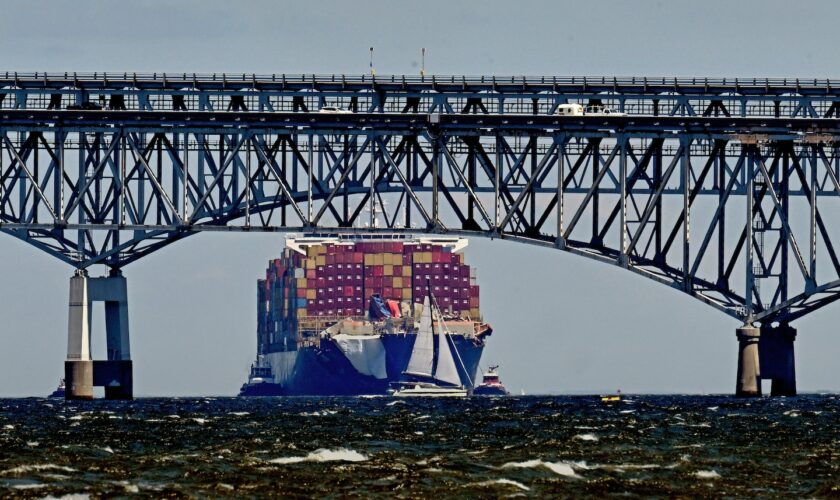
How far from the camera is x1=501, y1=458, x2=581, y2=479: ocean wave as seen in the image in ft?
192

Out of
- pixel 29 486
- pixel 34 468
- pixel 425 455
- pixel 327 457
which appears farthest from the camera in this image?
pixel 425 455

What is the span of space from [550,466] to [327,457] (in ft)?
23.3

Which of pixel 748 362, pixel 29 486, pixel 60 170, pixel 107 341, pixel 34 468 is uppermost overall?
pixel 60 170

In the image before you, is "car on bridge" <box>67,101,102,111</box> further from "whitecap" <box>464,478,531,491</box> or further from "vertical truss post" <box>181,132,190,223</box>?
"whitecap" <box>464,478,531,491</box>

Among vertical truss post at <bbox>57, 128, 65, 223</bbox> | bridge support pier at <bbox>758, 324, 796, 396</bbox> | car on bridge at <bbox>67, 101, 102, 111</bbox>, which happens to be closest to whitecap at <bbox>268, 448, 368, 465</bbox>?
bridge support pier at <bbox>758, 324, 796, 396</bbox>

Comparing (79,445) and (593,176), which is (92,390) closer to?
(593,176)

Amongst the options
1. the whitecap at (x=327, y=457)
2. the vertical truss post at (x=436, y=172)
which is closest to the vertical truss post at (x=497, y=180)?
the vertical truss post at (x=436, y=172)

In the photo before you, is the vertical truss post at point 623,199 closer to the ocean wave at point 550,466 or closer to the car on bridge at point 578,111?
the car on bridge at point 578,111

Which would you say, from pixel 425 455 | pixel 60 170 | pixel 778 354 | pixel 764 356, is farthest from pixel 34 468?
pixel 778 354

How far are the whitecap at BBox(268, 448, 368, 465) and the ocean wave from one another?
471cm

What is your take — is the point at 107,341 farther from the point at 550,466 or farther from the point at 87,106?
the point at 550,466

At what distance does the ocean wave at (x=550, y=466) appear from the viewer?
58.4 metres

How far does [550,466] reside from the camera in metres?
59.8

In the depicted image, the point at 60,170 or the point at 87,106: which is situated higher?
the point at 87,106
